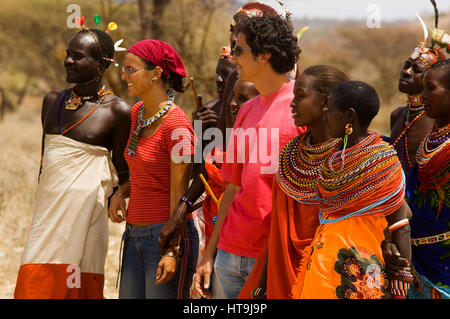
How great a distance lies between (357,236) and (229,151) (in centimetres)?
80

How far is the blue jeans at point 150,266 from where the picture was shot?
3.77 meters

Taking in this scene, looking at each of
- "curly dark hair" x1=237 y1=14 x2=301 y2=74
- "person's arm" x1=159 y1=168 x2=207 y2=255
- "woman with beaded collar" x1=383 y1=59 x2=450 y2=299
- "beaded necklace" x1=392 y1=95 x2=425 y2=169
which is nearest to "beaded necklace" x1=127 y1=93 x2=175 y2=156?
"person's arm" x1=159 y1=168 x2=207 y2=255

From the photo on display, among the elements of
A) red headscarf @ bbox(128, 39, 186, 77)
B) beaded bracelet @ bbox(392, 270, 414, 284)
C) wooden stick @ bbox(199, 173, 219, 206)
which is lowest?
beaded bracelet @ bbox(392, 270, 414, 284)

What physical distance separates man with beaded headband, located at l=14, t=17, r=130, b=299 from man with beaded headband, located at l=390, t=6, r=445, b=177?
197 centimetres

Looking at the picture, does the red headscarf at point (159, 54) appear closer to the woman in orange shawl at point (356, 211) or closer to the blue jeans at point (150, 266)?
the blue jeans at point (150, 266)

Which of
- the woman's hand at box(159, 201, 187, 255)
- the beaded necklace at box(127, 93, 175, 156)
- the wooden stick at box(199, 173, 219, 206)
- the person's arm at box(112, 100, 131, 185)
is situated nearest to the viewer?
the woman's hand at box(159, 201, 187, 255)

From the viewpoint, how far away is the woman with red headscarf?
3.77m

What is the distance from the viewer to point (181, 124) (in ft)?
12.6

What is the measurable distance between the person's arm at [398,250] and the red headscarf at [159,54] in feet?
5.54

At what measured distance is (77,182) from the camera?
428 centimetres

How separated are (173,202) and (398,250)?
1335 mm

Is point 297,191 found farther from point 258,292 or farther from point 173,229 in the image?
point 173,229

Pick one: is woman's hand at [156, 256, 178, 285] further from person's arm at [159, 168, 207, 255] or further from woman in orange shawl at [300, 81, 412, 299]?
woman in orange shawl at [300, 81, 412, 299]

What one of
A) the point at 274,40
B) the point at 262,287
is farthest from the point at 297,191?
the point at 274,40
